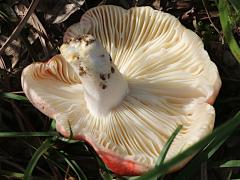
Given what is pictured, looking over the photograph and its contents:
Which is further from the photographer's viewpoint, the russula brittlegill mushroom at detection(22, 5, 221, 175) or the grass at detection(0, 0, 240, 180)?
the grass at detection(0, 0, 240, 180)

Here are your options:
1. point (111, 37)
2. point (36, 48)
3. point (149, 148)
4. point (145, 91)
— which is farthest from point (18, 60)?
point (149, 148)

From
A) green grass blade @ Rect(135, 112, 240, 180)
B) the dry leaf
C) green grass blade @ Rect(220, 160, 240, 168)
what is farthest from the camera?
the dry leaf

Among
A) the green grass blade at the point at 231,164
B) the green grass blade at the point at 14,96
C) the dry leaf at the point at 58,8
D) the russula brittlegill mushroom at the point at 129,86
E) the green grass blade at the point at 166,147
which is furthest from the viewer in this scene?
the dry leaf at the point at 58,8

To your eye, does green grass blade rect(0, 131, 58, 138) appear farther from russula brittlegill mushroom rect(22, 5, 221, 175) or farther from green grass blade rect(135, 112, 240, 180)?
green grass blade rect(135, 112, 240, 180)

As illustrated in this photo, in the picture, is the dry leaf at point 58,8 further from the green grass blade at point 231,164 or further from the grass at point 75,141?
the green grass blade at point 231,164

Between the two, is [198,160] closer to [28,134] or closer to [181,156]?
[181,156]

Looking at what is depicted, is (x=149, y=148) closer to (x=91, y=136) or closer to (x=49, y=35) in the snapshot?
(x=91, y=136)

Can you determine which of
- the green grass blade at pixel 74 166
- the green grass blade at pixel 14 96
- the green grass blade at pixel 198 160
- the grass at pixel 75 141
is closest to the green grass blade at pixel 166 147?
the grass at pixel 75 141

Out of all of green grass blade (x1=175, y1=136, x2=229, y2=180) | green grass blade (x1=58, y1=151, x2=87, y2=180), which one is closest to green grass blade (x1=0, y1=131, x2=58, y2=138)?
green grass blade (x1=58, y1=151, x2=87, y2=180)

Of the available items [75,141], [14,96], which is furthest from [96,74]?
[14,96]
